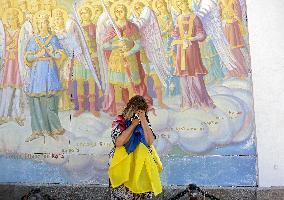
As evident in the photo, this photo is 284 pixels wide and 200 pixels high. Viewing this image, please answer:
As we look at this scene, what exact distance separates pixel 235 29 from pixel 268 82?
39.1 inches

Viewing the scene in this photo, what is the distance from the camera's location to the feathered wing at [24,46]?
8.16 m

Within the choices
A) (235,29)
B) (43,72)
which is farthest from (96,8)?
(235,29)

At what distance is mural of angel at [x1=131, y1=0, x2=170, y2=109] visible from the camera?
7.57 meters

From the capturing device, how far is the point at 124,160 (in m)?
5.08

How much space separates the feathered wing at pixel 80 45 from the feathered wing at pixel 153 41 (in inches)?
37.4

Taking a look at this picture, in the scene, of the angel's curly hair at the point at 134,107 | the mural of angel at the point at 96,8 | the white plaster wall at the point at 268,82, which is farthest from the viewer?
the mural of angel at the point at 96,8

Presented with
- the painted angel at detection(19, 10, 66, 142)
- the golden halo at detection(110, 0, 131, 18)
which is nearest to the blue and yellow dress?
the painted angel at detection(19, 10, 66, 142)

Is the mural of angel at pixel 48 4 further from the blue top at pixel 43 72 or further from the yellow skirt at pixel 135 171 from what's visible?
the yellow skirt at pixel 135 171

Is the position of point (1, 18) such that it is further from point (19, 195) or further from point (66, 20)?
point (19, 195)

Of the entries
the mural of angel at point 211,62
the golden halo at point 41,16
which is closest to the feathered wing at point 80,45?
the golden halo at point 41,16

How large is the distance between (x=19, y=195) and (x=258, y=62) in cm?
452

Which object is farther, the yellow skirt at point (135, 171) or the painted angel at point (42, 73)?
the painted angel at point (42, 73)

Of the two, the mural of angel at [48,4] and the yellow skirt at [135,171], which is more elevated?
the mural of angel at [48,4]

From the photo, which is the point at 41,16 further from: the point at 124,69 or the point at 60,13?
the point at 124,69
